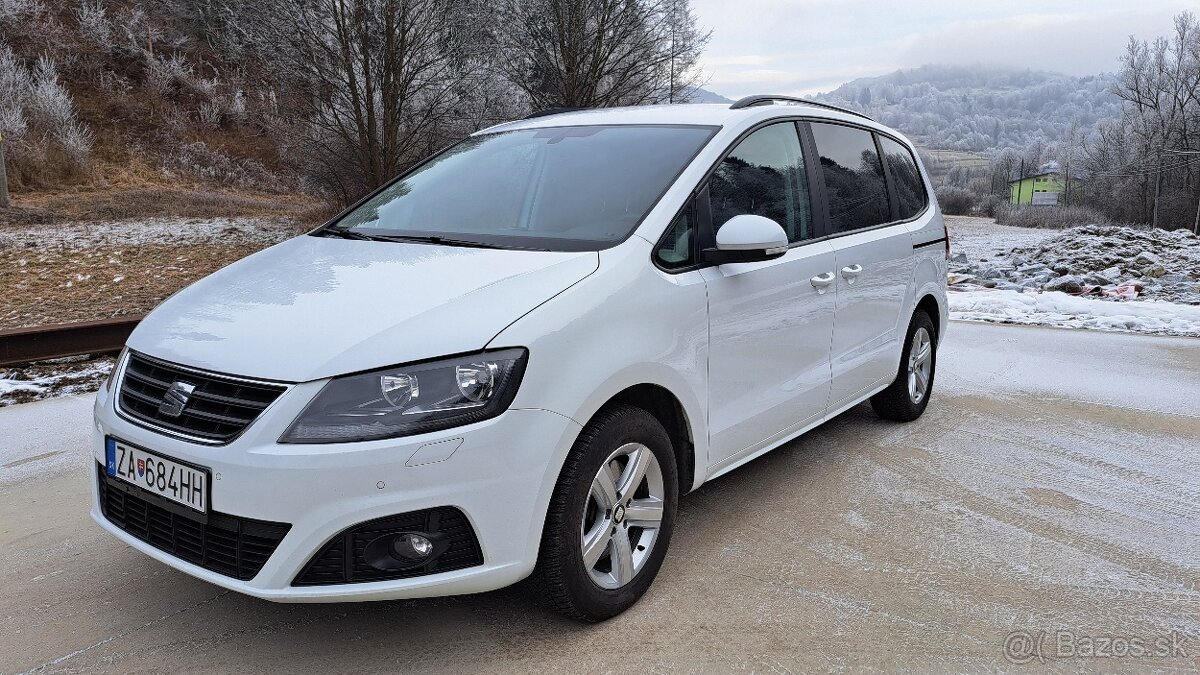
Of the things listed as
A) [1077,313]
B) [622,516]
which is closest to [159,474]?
[622,516]

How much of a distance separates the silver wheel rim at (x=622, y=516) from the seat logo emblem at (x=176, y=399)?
1.18 metres

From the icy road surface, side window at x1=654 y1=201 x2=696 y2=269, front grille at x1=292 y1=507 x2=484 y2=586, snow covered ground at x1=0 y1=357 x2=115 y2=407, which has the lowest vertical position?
the icy road surface

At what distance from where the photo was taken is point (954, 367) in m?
6.70

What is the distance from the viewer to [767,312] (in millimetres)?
3414

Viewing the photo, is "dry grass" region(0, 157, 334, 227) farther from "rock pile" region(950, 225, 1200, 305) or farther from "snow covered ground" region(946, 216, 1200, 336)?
"rock pile" region(950, 225, 1200, 305)

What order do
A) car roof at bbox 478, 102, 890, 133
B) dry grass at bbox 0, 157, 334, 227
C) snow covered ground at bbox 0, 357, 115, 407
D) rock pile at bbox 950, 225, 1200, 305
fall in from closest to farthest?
car roof at bbox 478, 102, 890, 133 → snow covered ground at bbox 0, 357, 115, 407 → rock pile at bbox 950, 225, 1200, 305 → dry grass at bbox 0, 157, 334, 227

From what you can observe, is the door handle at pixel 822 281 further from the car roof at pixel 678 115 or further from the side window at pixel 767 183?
Answer: the car roof at pixel 678 115

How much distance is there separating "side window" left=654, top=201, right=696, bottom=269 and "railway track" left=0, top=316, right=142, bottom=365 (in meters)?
5.03

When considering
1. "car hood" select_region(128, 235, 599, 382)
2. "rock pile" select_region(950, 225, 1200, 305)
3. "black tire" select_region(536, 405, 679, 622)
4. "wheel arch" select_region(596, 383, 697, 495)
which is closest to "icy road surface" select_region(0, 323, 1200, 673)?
"black tire" select_region(536, 405, 679, 622)

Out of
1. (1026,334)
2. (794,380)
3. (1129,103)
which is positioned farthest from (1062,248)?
→ (1129,103)

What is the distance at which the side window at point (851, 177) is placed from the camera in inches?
160

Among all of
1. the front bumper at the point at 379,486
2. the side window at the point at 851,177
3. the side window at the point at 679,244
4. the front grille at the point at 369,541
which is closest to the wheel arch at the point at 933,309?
the side window at the point at 851,177

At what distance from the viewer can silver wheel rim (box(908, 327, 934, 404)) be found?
497cm

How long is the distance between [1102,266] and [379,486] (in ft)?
50.8
